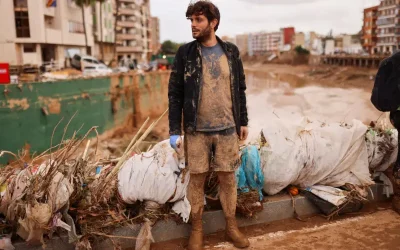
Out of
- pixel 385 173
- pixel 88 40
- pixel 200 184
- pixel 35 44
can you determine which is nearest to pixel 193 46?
pixel 200 184

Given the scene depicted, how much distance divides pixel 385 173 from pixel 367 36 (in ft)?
256

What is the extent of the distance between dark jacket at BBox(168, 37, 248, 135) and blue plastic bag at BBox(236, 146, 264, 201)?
550 millimetres

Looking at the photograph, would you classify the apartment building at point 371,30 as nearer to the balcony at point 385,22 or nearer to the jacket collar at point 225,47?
the balcony at point 385,22

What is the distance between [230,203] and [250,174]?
507mm

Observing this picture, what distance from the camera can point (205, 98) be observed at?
2.80 meters

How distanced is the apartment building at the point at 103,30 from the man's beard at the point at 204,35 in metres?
43.1

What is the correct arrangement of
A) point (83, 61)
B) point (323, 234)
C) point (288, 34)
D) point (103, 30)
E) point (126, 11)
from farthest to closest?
1. point (288, 34)
2. point (126, 11)
3. point (103, 30)
4. point (83, 61)
5. point (323, 234)

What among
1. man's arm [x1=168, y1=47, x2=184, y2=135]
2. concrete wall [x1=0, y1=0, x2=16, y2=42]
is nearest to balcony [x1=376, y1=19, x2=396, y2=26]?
concrete wall [x1=0, y1=0, x2=16, y2=42]

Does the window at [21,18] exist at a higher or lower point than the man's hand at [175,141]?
higher

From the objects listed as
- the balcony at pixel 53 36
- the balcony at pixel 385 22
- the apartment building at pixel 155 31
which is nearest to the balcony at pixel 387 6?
the balcony at pixel 385 22

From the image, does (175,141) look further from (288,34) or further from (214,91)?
(288,34)

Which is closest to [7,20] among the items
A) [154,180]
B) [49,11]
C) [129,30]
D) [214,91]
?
[49,11]

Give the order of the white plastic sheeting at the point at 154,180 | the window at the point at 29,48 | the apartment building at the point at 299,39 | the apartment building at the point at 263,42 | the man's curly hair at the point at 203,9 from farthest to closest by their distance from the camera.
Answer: the apartment building at the point at 263,42
the apartment building at the point at 299,39
the window at the point at 29,48
the white plastic sheeting at the point at 154,180
the man's curly hair at the point at 203,9

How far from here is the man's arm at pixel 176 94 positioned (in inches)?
111
